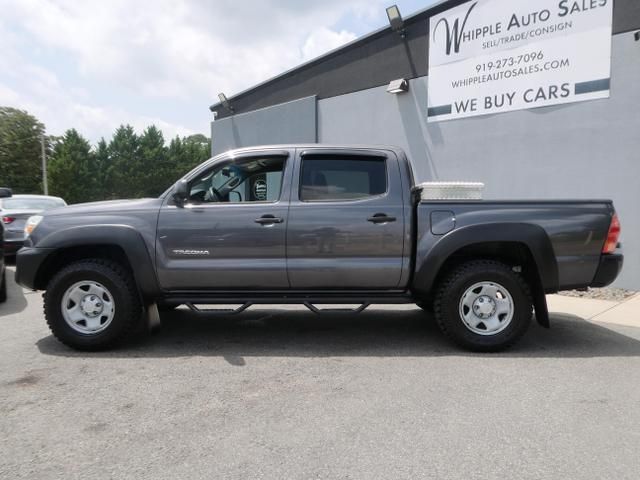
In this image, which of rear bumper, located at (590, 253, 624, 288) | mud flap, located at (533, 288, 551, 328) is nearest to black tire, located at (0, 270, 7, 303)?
mud flap, located at (533, 288, 551, 328)

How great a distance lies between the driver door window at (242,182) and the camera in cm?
465

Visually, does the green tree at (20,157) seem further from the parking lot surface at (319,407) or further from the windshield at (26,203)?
the parking lot surface at (319,407)

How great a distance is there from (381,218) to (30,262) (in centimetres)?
330

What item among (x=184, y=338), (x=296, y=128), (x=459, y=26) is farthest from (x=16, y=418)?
(x=296, y=128)

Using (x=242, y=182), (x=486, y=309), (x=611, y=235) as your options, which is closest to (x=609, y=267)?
(x=611, y=235)

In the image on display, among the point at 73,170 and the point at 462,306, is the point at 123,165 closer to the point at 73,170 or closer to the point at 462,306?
the point at 73,170

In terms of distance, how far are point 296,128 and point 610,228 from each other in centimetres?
1039

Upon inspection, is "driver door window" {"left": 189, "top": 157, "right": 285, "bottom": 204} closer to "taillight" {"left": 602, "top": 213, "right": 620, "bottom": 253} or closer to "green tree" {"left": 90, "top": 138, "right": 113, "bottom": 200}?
"taillight" {"left": 602, "top": 213, "right": 620, "bottom": 253}

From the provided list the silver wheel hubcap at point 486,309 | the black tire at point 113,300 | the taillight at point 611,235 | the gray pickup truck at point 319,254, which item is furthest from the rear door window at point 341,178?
the taillight at point 611,235

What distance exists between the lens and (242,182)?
4777 mm

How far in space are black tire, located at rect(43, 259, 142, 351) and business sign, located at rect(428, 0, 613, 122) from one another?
7.31m

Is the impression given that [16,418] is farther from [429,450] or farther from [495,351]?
[495,351]

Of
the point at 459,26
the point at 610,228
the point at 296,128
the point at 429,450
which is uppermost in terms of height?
the point at 459,26

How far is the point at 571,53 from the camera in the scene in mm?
7789
